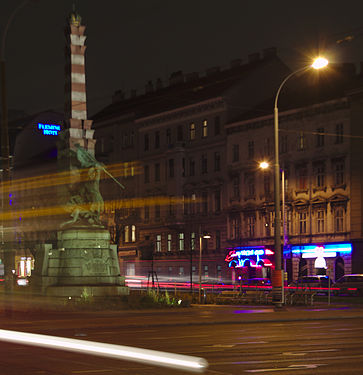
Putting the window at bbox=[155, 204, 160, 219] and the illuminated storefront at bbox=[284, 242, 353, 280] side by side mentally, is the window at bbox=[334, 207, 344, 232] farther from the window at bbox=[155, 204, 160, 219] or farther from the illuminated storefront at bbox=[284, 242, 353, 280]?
the window at bbox=[155, 204, 160, 219]

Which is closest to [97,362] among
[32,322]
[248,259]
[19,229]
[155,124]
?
[32,322]

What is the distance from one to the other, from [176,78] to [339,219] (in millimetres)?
28184

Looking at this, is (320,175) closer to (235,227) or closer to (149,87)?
(235,227)

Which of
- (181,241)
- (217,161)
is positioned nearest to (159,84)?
(217,161)

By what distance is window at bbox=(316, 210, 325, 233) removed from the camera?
6719 cm

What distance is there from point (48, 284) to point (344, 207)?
102 feet

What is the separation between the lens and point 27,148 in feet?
350

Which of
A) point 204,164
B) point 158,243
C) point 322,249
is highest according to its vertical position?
point 204,164

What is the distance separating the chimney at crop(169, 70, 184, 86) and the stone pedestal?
161 ft

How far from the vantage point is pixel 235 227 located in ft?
249

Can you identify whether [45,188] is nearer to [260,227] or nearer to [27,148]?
[27,148]

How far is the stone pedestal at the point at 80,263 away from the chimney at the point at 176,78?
49069mm

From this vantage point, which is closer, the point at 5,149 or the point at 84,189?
the point at 5,149

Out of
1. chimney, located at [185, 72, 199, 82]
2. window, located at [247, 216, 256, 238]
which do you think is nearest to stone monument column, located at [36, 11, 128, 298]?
window, located at [247, 216, 256, 238]
